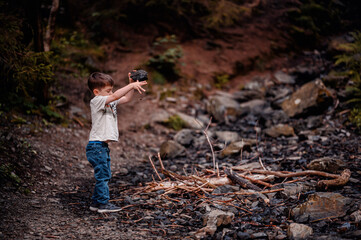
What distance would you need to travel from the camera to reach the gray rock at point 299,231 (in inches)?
92.4

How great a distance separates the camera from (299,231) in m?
2.38

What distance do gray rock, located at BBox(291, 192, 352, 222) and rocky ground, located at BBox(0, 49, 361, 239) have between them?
0.01 m

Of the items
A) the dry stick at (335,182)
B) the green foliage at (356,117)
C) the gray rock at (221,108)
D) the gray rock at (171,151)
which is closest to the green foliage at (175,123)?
the gray rock at (221,108)

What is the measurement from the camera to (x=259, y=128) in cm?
695

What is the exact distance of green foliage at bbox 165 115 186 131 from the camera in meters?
7.68

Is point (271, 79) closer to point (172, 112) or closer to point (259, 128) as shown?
point (259, 128)

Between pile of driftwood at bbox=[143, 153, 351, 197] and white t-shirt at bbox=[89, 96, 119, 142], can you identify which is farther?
pile of driftwood at bbox=[143, 153, 351, 197]

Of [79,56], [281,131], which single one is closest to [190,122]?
[281,131]

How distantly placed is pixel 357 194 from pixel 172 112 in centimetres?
582

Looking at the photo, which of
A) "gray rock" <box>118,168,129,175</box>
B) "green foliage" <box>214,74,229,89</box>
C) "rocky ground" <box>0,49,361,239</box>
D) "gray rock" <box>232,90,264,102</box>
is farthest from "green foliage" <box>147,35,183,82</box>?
"gray rock" <box>118,168,129,175</box>

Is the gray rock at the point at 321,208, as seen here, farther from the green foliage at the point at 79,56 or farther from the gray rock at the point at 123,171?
the green foliage at the point at 79,56

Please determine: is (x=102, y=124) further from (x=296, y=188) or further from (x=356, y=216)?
(x=356, y=216)

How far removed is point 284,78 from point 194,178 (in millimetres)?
7326

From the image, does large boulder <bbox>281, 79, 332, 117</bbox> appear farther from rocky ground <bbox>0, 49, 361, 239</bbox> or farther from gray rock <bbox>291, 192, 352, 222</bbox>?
gray rock <bbox>291, 192, 352, 222</bbox>
